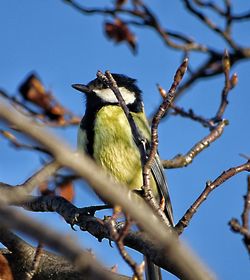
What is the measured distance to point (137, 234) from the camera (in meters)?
2.39

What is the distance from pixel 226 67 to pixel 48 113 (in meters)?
1.08

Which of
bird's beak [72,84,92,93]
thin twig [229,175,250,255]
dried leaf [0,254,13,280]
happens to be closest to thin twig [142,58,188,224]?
thin twig [229,175,250,255]

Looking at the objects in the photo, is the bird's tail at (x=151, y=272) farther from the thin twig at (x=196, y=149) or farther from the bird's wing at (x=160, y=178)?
the thin twig at (x=196, y=149)

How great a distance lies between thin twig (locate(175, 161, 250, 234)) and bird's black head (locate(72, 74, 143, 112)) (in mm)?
1646

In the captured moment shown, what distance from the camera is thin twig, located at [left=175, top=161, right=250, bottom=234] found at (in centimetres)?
239

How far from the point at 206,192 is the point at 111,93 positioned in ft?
6.08

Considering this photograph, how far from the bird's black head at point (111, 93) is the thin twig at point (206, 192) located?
1646mm

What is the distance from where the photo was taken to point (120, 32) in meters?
4.24

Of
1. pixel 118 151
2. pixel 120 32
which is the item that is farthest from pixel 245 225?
pixel 120 32

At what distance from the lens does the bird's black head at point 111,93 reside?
4.11 m

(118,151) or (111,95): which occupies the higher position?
(111,95)

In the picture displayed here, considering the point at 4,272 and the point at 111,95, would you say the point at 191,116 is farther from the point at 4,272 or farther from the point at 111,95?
the point at 4,272

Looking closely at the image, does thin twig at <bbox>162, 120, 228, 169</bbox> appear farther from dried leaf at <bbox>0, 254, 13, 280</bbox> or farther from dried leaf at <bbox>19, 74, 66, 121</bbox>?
dried leaf at <bbox>0, 254, 13, 280</bbox>

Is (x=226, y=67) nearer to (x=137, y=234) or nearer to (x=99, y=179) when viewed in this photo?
(x=137, y=234)
